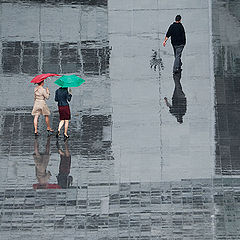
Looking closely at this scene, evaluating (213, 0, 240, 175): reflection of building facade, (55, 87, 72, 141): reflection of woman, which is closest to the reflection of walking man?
(213, 0, 240, 175): reflection of building facade

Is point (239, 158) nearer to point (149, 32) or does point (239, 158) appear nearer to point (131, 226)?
point (131, 226)

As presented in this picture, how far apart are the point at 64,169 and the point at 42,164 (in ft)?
1.70

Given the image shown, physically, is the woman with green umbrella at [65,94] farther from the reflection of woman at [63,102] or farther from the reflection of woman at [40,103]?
the reflection of woman at [40,103]

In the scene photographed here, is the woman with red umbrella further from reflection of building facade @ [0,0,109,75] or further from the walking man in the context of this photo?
the walking man

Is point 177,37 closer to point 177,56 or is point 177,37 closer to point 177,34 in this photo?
point 177,34

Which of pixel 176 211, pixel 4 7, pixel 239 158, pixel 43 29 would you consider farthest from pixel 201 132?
pixel 4 7

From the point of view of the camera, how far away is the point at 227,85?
17859 millimetres

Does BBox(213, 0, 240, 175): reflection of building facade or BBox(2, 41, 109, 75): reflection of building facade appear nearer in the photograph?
BBox(213, 0, 240, 175): reflection of building facade

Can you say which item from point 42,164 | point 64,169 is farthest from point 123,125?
point 42,164

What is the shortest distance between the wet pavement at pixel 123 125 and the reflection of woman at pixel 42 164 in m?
0.04

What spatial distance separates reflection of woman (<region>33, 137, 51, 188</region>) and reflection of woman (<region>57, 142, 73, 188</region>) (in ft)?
0.86


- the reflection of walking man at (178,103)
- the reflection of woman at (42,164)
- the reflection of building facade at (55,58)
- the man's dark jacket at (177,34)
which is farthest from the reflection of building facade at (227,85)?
the reflection of woman at (42,164)

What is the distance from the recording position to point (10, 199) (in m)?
15.0

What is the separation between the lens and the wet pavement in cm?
1454
